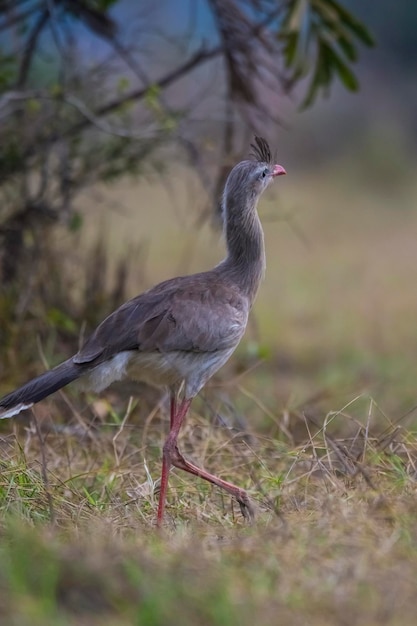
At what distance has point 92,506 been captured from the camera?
Result: 4.09 m

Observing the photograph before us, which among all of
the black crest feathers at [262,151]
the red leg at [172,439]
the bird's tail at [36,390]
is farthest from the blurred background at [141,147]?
the bird's tail at [36,390]

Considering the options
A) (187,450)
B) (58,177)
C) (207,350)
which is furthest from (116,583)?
(58,177)

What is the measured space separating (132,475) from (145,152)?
2484mm

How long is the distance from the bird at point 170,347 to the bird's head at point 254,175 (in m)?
0.34

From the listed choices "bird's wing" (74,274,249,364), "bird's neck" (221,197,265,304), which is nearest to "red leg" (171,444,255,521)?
"bird's wing" (74,274,249,364)

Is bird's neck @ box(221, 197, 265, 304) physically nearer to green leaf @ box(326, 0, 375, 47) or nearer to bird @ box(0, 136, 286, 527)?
bird @ box(0, 136, 286, 527)

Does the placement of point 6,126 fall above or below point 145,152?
above

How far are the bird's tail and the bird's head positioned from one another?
3.44 ft

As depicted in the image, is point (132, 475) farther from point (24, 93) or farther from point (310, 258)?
point (310, 258)

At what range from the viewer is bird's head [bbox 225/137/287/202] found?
4.78 meters

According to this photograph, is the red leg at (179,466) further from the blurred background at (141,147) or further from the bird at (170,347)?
the blurred background at (141,147)

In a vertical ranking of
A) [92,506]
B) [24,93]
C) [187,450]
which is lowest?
[187,450]

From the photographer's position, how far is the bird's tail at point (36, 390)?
4113 mm

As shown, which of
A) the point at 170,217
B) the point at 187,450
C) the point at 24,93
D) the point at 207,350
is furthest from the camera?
the point at 170,217
